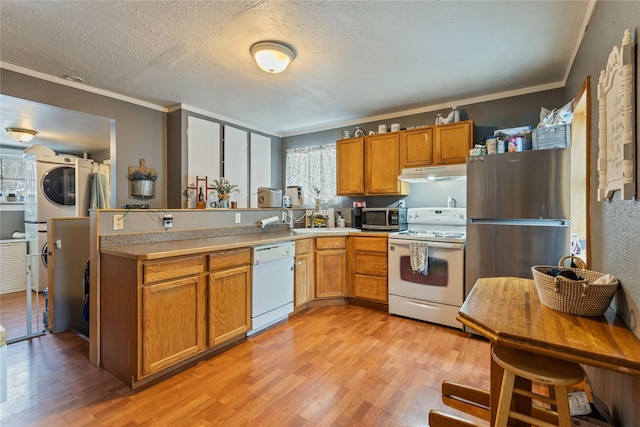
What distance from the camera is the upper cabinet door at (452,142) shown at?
10.4 ft

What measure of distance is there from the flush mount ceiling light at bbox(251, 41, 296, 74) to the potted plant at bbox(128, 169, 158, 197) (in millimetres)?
2190

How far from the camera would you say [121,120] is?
3.48 metres

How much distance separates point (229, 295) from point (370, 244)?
1.69m

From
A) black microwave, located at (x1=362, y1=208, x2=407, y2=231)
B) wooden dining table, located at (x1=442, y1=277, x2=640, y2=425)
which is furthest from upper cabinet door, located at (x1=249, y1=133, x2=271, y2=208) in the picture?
wooden dining table, located at (x1=442, y1=277, x2=640, y2=425)

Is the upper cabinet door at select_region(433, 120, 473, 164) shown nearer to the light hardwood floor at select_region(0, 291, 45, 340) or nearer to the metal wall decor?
the metal wall decor

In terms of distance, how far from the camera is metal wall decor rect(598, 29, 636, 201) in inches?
43.6

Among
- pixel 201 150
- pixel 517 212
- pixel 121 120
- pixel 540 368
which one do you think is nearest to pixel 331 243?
pixel 517 212

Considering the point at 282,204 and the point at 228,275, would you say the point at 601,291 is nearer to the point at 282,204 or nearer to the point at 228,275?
the point at 228,275

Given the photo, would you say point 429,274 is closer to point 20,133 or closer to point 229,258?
point 229,258

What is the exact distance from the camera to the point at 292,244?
304 cm

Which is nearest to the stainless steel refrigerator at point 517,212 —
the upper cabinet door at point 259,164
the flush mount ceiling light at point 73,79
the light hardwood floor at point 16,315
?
the upper cabinet door at point 259,164

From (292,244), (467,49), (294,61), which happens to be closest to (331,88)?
(294,61)

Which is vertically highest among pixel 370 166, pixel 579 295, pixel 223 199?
pixel 370 166

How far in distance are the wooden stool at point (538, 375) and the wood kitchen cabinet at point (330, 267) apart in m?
2.34
